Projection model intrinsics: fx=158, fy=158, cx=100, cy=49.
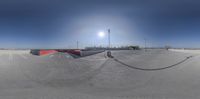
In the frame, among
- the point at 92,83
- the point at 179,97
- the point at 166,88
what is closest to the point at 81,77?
the point at 92,83

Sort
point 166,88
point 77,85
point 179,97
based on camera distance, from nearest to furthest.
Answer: point 179,97
point 166,88
point 77,85

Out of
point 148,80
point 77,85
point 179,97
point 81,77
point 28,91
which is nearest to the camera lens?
point 179,97

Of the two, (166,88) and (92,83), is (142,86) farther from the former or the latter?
(92,83)

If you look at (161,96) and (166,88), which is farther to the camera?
(166,88)

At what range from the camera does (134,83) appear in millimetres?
7332

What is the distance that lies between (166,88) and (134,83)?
4.67 ft

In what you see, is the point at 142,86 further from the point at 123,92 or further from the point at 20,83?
the point at 20,83

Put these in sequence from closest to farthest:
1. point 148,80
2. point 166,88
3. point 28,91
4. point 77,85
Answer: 1. point 28,91
2. point 166,88
3. point 77,85
4. point 148,80

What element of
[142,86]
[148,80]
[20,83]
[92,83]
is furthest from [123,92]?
[20,83]

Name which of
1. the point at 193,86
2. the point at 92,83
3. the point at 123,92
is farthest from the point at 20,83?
the point at 193,86

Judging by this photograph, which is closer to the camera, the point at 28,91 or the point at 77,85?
the point at 28,91

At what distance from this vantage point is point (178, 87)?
6.59 m

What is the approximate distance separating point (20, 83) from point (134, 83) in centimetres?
517

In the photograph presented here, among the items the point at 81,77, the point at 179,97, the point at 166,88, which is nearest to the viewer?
the point at 179,97
